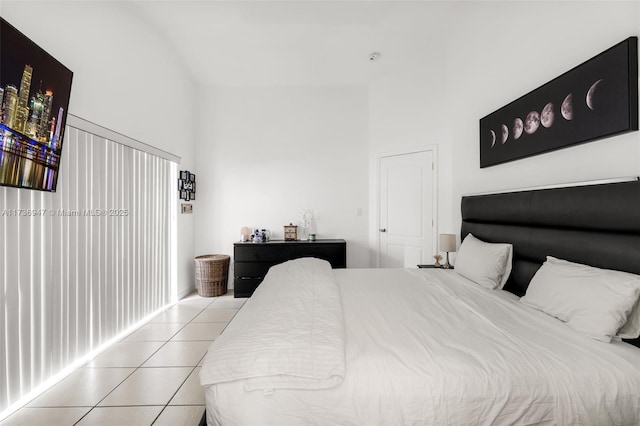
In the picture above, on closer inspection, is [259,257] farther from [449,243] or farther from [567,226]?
[567,226]

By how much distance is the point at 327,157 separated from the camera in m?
4.12

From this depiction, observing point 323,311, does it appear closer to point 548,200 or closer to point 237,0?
point 548,200

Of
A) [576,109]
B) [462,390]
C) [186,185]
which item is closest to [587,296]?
[462,390]

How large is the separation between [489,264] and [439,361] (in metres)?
1.30

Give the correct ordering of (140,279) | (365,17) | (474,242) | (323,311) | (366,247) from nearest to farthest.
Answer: (323,311) → (474,242) → (365,17) → (140,279) → (366,247)

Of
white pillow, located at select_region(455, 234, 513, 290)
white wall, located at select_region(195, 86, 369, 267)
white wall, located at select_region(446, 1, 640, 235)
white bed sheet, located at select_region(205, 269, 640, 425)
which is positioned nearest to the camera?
white bed sheet, located at select_region(205, 269, 640, 425)

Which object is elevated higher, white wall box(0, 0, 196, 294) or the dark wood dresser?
white wall box(0, 0, 196, 294)

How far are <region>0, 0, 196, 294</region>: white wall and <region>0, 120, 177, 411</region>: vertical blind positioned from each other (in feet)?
0.90

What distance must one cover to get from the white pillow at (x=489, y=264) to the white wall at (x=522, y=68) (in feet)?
1.82

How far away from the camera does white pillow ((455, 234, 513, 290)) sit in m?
1.98

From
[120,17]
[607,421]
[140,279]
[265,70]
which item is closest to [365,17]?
[265,70]

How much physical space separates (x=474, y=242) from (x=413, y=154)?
5.42ft

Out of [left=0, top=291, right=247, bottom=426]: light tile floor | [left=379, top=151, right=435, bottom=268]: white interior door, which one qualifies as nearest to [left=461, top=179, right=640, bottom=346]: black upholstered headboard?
[left=379, top=151, right=435, bottom=268]: white interior door

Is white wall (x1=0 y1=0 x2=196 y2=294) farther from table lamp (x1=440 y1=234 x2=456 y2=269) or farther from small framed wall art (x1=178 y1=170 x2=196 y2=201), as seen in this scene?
table lamp (x1=440 y1=234 x2=456 y2=269)
